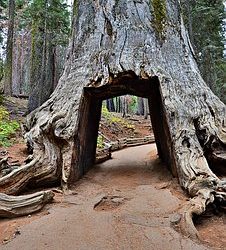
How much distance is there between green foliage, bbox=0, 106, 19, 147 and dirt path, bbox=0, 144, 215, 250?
422 cm

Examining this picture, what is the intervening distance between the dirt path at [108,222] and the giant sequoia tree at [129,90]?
0.63 meters

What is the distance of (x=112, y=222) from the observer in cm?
412

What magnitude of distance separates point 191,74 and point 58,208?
456cm

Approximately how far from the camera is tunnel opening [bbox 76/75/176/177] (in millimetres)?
7133

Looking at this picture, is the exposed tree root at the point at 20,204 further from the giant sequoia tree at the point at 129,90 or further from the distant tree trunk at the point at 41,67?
the distant tree trunk at the point at 41,67

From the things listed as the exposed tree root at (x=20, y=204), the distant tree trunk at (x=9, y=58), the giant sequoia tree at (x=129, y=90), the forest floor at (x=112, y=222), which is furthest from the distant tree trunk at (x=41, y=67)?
the exposed tree root at (x=20, y=204)

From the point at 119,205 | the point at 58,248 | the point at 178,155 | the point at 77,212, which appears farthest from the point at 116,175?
the point at 58,248

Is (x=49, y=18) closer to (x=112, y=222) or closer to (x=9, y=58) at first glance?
(x=9, y=58)

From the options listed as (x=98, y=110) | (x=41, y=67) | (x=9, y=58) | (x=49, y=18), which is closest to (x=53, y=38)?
(x=49, y=18)

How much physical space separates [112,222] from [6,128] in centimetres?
787

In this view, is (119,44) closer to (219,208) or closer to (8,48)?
(219,208)

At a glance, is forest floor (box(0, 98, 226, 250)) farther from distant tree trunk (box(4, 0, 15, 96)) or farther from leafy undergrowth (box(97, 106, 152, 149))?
distant tree trunk (box(4, 0, 15, 96))

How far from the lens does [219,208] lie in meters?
4.86

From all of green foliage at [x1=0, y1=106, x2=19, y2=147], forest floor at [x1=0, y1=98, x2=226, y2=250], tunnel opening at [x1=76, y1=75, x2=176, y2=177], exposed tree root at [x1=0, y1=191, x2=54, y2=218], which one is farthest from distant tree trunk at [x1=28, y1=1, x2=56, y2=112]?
exposed tree root at [x1=0, y1=191, x2=54, y2=218]
